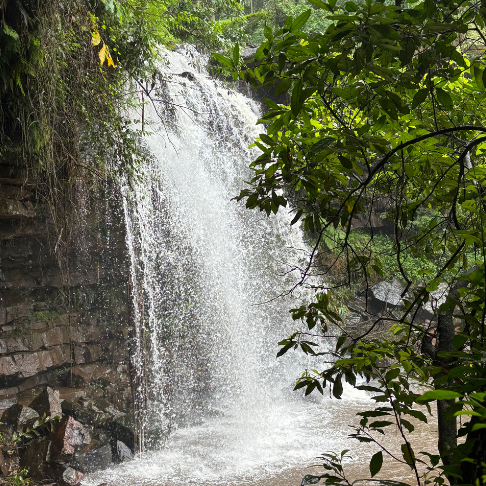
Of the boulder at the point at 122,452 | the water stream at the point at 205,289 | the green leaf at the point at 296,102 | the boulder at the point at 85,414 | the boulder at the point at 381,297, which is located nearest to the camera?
the green leaf at the point at 296,102

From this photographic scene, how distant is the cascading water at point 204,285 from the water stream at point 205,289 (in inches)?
0.7

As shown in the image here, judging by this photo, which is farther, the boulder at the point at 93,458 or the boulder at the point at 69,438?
the boulder at the point at 93,458

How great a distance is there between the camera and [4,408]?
20.1 ft

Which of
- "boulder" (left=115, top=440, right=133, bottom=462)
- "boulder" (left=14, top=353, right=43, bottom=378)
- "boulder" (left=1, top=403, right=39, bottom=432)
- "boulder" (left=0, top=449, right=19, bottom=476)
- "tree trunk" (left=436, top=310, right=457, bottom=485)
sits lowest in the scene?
"boulder" (left=115, top=440, right=133, bottom=462)

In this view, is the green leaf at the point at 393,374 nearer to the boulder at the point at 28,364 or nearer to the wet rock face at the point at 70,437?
the wet rock face at the point at 70,437

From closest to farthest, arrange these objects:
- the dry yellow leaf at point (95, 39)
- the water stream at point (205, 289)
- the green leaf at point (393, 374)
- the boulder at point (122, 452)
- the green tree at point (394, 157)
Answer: the green tree at point (394, 157), the green leaf at point (393, 374), the dry yellow leaf at point (95, 39), the boulder at point (122, 452), the water stream at point (205, 289)

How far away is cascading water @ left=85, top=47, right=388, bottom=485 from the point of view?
7.20 meters

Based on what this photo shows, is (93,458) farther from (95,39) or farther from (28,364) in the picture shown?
(95,39)

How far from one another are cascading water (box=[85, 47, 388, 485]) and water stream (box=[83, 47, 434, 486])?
19 mm

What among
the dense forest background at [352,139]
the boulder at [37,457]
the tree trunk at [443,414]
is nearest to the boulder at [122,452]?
the boulder at [37,457]

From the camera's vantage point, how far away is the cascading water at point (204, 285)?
7.20 metres

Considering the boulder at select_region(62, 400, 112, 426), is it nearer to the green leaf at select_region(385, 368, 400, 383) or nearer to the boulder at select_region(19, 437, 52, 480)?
the boulder at select_region(19, 437, 52, 480)

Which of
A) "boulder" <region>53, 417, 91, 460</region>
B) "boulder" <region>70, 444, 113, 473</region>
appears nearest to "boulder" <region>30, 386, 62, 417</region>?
"boulder" <region>53, 417, 91, 460</region>

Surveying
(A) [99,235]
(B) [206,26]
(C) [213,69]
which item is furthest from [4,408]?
(B) [206,26]
